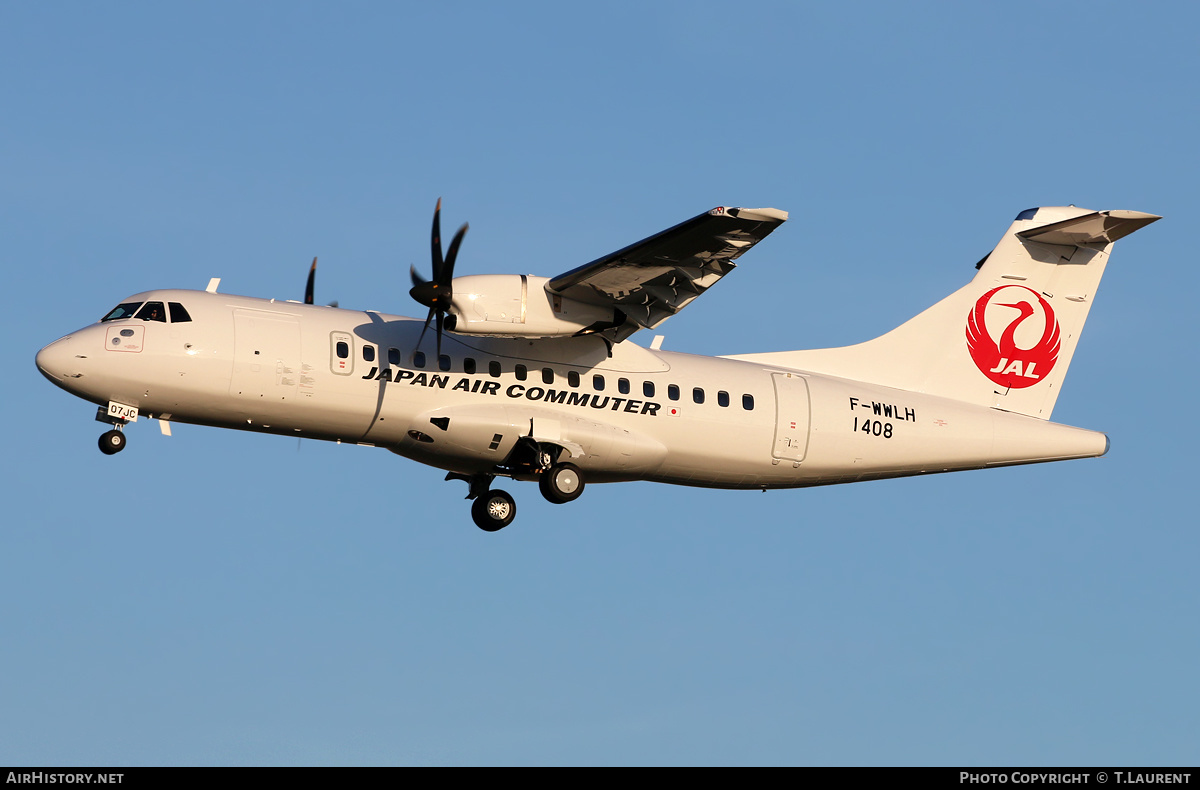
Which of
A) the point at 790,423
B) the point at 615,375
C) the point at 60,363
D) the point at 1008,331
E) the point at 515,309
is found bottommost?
the point at 60,363

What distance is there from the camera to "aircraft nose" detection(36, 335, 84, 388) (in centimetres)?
1788

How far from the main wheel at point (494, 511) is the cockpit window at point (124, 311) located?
5912 mm

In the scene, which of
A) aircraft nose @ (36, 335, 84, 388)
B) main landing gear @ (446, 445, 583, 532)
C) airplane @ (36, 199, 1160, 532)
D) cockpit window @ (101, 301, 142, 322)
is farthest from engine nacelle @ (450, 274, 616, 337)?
aircraft nose @ (36, 335, 84, 388)

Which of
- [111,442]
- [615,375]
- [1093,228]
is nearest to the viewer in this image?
[111,442]

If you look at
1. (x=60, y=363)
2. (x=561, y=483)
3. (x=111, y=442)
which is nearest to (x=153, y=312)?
(x=60, y=363)

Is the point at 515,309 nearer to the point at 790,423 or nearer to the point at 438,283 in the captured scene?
the point at 438,283

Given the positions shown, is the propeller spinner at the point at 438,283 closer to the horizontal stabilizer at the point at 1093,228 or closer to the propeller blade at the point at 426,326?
the propeller blade at the point at 426,326

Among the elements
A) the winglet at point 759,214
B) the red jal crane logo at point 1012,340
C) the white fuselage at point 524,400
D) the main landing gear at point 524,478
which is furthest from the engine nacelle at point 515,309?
the red jal crane logo at point 1012,340

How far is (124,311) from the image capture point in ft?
61.0

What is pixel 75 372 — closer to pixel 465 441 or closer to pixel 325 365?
pixel 325 365

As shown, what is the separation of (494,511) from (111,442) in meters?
5.74

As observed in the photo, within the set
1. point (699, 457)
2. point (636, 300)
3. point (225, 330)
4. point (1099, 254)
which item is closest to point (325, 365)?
point (225, 330)

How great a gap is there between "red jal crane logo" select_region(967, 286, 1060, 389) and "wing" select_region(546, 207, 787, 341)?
645cm

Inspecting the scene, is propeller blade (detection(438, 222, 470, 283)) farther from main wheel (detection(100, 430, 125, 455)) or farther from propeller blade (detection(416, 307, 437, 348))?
main wheel (detection(100, 430, 125, 455))
